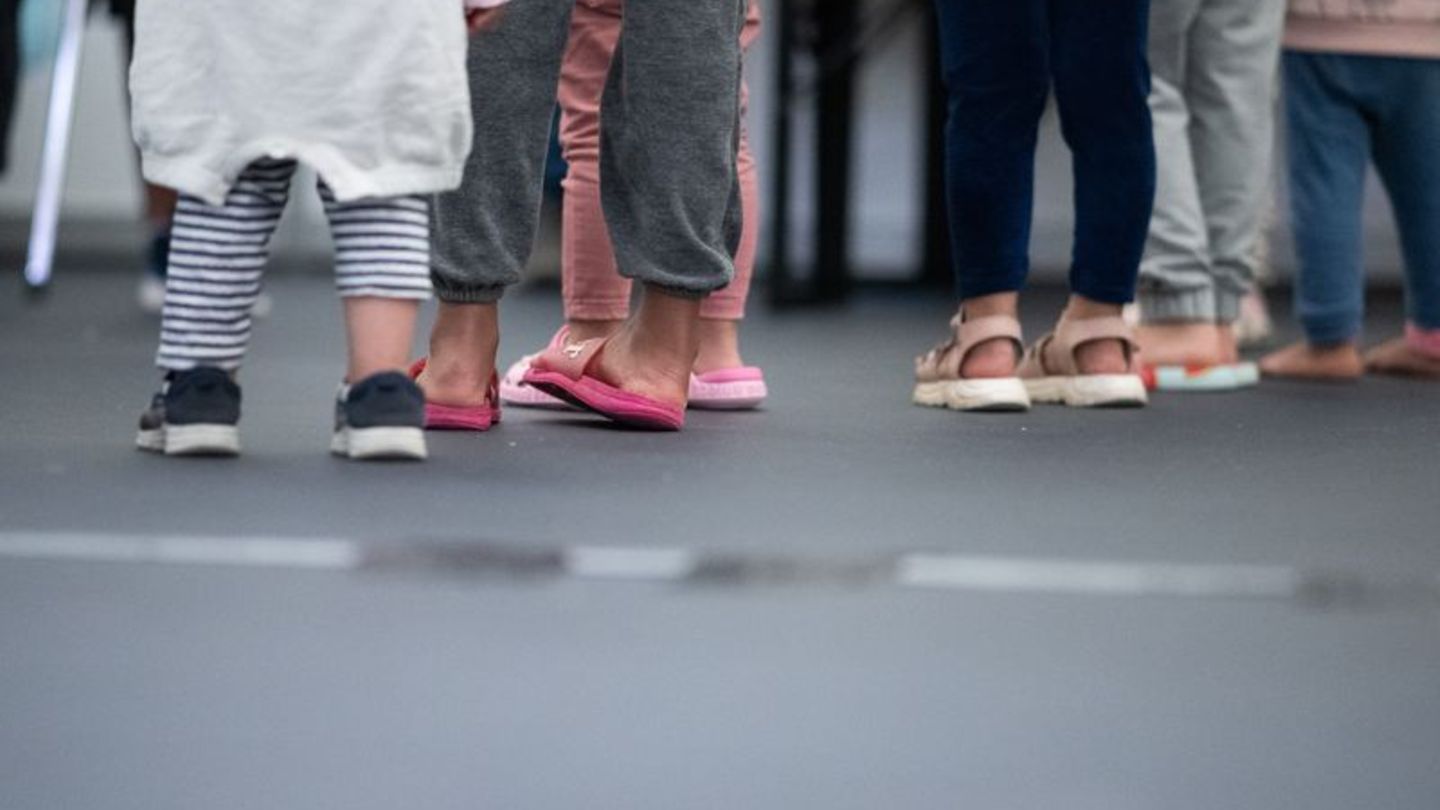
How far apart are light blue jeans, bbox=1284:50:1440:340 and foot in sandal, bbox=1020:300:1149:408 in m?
0.51

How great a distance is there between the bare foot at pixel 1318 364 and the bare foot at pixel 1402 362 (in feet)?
0.20

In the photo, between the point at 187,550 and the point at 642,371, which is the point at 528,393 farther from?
the point at 187,550

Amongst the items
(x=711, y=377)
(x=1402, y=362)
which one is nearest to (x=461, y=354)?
(x=711, y=377)

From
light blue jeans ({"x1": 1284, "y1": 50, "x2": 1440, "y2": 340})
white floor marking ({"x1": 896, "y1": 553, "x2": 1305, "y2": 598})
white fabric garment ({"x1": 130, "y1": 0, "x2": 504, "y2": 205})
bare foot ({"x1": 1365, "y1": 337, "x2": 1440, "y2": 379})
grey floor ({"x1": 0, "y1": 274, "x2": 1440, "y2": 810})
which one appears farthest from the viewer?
bare foot ({"x1": 1365, "y1": 337, "x2": 1440, "y2": 379})

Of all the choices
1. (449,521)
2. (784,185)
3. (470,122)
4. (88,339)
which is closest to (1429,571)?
(449,521)

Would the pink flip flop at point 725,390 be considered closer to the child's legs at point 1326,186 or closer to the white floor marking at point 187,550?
the child's legs at point 1326,186

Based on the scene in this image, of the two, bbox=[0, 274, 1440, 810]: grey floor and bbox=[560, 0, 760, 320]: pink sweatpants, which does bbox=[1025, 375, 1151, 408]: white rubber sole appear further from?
bbox=[0, 274, 1440, 810]: grey floor

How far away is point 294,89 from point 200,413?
11.1 inches

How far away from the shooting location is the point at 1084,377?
2623 millimetres

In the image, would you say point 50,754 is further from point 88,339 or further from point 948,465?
point 88,339

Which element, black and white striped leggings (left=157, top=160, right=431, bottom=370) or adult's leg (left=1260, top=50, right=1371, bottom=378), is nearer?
black and white striped leggings (left=157, top=160, right=431, bottom=370)

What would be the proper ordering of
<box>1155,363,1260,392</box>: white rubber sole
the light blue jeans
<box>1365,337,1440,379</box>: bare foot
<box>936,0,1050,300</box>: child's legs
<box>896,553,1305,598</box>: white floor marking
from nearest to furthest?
<box>896,553,1305,598</box>: white floor marking < <box>936,0,1050,300</box>: child's legs < <box>1155,363,1260,392</box>: white rubber sole < the light blue jeans < <box>1365,337,1440,379</box>: bare foot

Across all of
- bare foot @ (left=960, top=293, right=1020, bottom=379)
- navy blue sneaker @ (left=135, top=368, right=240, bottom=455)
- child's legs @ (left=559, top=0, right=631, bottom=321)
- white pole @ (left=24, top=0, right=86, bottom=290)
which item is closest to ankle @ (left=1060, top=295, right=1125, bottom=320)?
bare foot @ (left=960, top=293, right=1020, bottom=379)

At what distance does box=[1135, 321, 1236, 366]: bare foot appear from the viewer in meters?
2.94
